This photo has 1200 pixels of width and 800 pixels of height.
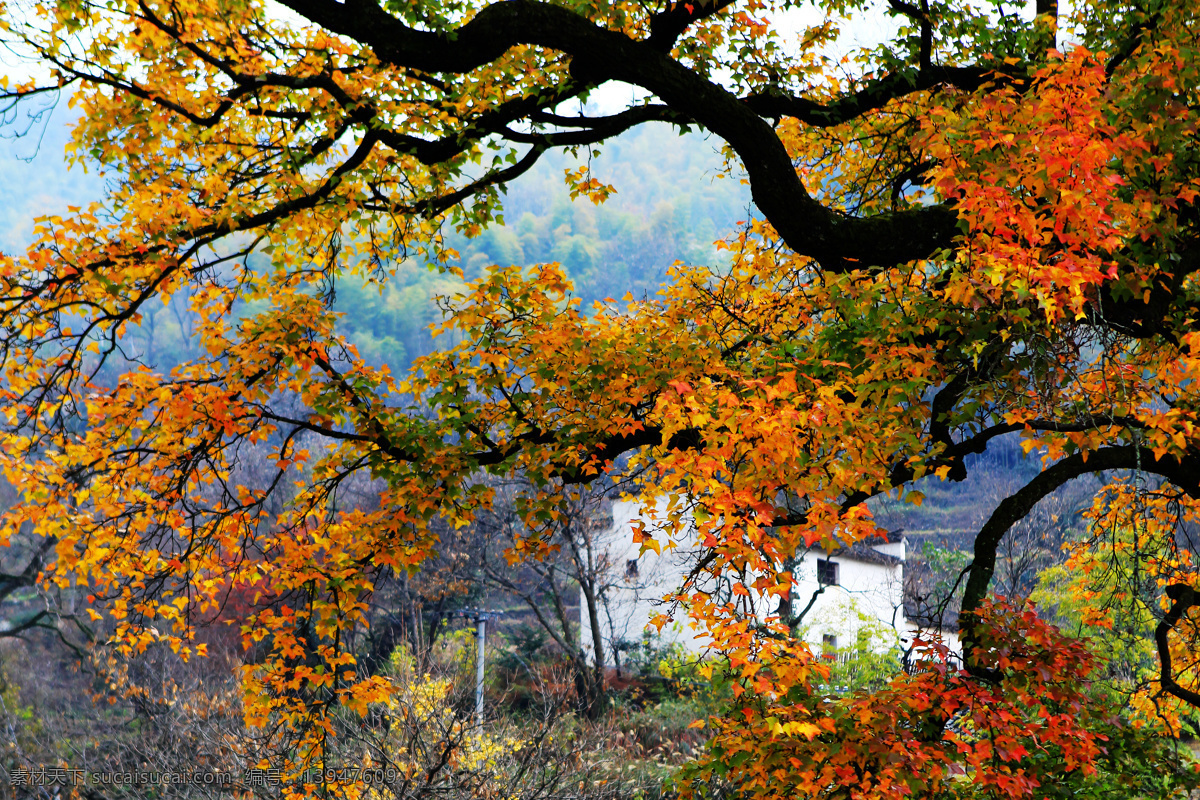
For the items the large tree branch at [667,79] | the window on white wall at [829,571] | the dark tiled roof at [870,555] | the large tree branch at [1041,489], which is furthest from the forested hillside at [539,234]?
the large tree branch at [667,79]

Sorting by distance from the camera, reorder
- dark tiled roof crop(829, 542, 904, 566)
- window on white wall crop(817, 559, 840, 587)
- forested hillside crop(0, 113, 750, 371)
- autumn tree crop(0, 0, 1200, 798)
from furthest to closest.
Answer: forested hillside crop(0, 113, 750, 371) → dark tiled roof crop(829, 542, 904, 566) → window on white wall crop(817, 559, 840, 587) → autumn tree crop(0, 0, 1200, 798)

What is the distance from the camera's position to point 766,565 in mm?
3230

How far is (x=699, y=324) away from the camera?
6.56 m

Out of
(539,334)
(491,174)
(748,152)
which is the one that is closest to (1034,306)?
(748,152)

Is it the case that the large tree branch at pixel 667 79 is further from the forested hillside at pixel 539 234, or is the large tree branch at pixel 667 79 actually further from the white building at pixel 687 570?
the forested hillside at pixel 539 234

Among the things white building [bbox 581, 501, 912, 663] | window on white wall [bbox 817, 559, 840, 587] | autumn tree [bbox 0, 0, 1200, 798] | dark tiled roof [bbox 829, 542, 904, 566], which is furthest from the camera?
dark tiled roof [bbox 829, 542, 904, 566]

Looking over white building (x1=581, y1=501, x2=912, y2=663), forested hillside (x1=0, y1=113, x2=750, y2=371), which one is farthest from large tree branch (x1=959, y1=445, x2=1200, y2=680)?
forested hillside (x1=0, y1=113, x2=750, y2=371)

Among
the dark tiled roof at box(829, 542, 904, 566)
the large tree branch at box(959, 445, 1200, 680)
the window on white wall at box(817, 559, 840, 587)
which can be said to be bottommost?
the large tree branch at box(959, 445, 1200, 680)

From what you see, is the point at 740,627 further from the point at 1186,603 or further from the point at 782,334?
the point at 1186,603

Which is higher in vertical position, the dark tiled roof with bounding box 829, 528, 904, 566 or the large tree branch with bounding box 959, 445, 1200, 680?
the dark tiled roof with bounding box 829, 528, 904, 566

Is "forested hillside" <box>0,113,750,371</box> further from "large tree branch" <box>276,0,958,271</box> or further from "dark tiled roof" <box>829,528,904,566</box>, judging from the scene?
"large tree branch" <box>276,0,958,271</box>

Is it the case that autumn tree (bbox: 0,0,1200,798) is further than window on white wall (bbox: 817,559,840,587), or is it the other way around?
window on white wall (bbox: 817,559,840,587)

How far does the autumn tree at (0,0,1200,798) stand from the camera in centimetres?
363

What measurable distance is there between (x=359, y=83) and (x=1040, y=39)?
4948 millimetres
